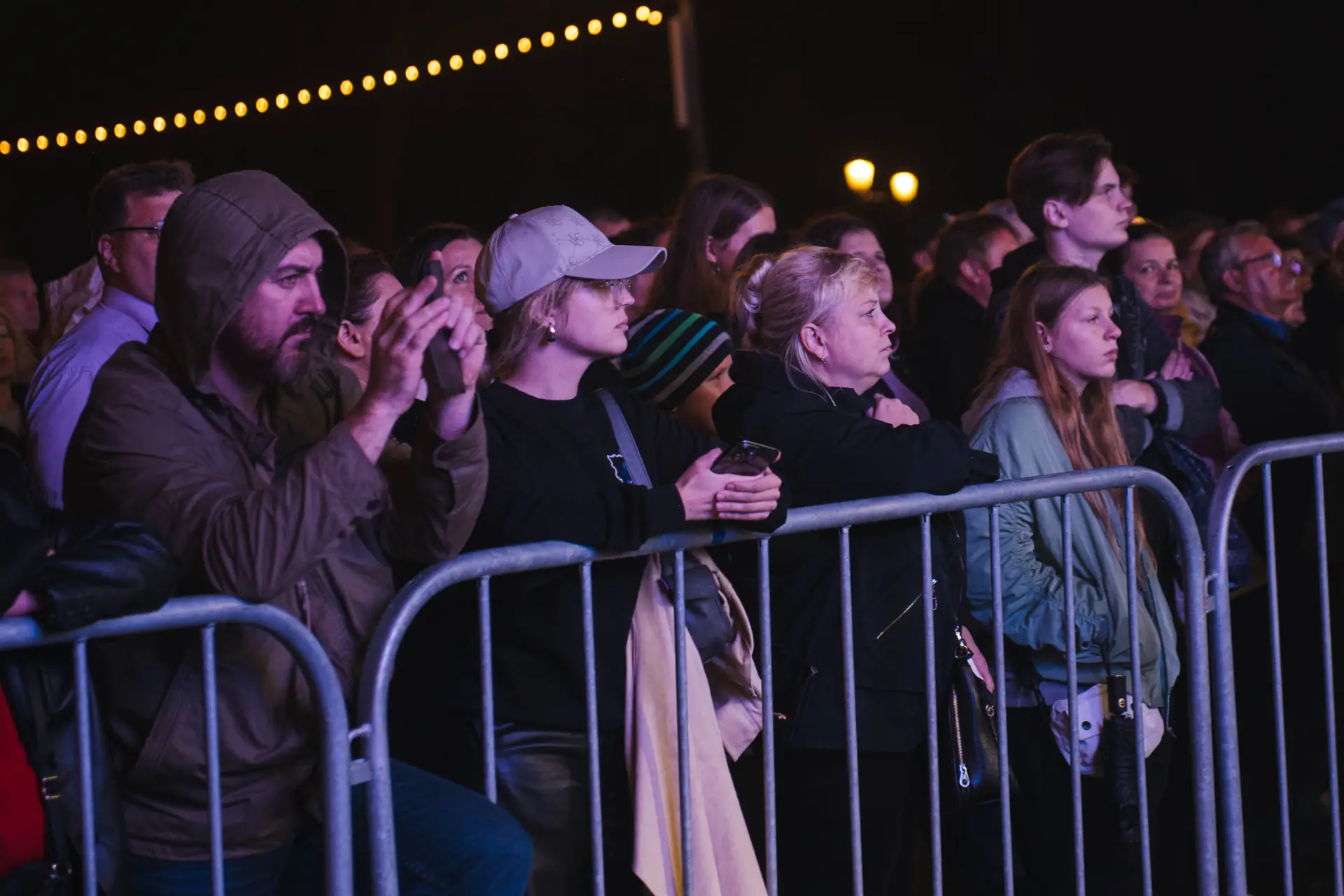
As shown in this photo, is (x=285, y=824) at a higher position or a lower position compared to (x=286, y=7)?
lower

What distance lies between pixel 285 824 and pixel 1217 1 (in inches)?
432

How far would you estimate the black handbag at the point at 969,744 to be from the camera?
316 centimetres

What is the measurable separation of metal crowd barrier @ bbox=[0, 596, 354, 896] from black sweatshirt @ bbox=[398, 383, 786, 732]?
475 mm

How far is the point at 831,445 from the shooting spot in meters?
3.10

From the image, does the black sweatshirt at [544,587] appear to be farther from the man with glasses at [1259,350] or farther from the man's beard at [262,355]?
the man with glasses at [1259,350]

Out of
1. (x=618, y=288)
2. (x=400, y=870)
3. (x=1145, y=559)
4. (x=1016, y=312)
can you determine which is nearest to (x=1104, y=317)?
(x=1016, y=312)

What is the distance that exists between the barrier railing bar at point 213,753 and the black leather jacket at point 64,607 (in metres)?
0.10

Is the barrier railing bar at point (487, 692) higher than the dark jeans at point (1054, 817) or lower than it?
higher

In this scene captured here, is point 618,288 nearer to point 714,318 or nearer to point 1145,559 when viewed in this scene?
point 714,318

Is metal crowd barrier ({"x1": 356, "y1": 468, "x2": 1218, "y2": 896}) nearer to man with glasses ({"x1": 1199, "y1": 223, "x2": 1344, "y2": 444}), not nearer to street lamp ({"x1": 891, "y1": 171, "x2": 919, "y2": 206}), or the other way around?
man with glasses ({"x1": 1199, "y1": 223, "x2": 1344, "y2": 444})

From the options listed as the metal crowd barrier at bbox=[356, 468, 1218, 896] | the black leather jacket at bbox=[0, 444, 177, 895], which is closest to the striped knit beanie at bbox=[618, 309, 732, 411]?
the metal crowd barrier at bbox=[356, 468, 1218, 896]

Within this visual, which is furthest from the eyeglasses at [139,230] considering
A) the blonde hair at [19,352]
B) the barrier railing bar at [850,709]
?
the barrier railing bar at [850,709]

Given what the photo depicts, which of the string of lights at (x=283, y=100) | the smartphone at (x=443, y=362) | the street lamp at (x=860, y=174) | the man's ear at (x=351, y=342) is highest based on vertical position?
the string of lights at (x=283, y=100)

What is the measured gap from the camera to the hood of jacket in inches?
92.4
